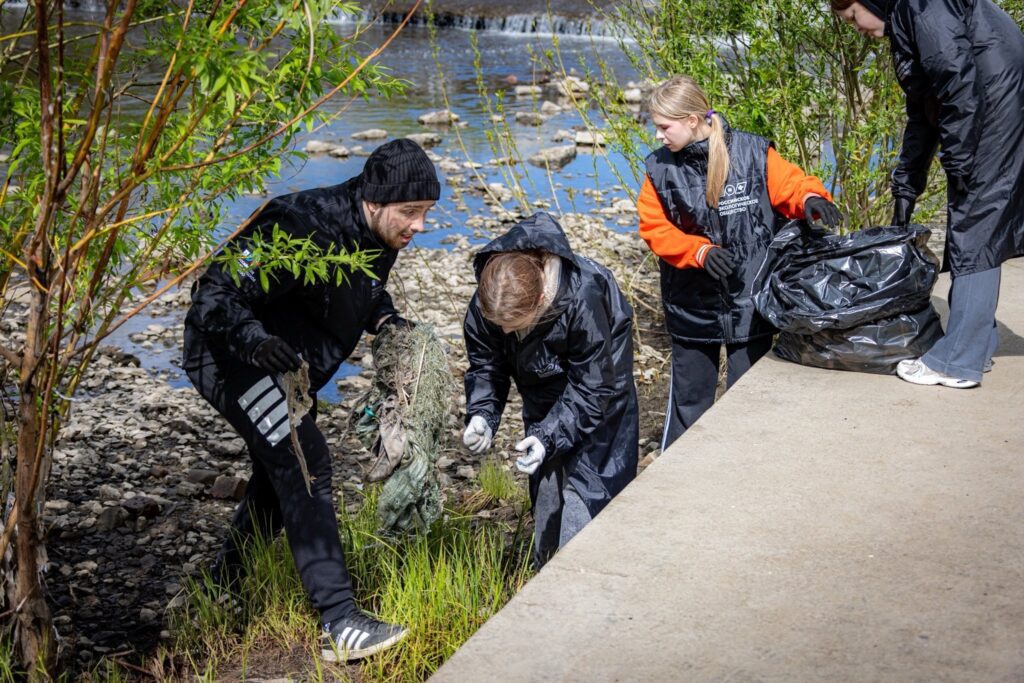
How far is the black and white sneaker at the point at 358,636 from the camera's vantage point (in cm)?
339

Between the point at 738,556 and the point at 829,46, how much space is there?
12.5 ft

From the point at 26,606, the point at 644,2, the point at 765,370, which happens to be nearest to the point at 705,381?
the point at 765,370

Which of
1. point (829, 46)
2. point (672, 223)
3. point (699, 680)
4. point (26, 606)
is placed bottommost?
point (26, 606)

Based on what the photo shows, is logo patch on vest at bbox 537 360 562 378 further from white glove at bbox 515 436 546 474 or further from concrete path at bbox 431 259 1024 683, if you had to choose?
concrete path at bbox 431 259 1024 683

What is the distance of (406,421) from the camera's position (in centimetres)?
378

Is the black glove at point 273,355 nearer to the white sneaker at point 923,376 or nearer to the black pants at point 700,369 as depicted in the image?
the black pants at point 700,369

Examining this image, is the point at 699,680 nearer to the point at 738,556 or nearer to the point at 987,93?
the point at 738,556

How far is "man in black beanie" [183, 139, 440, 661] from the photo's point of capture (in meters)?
3.36

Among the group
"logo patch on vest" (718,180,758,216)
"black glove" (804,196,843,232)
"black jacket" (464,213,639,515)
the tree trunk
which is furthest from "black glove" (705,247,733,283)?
the tree trunk

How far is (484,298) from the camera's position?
3.30 m

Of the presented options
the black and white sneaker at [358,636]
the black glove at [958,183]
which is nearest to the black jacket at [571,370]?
the black and white sneaker at [358,636]

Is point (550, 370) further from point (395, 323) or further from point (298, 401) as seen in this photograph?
point (298, 401)

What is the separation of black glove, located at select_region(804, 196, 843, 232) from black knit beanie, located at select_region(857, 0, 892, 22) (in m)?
0.65

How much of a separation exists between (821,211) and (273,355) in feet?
6.80
